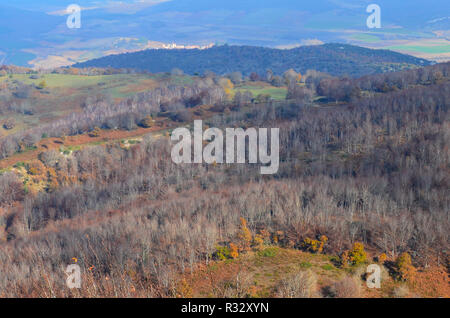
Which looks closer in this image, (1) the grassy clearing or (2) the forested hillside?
(2) the forested hillside

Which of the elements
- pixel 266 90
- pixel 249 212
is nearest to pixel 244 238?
pixel 249 212

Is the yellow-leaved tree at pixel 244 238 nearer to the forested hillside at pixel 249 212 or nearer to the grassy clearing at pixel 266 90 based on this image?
the forested hillside at pixel 249 212

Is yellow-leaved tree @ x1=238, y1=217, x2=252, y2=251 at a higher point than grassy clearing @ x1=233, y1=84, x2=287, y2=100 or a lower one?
lower

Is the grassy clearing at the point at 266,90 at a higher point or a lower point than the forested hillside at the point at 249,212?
higher

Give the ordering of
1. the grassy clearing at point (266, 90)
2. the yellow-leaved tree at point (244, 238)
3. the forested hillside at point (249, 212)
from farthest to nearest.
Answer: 1. the grassy clearing at point (266, 90)
2. the yellow-leaved tree at point (244, 238)
3. the forested hillside at point (249, 212)

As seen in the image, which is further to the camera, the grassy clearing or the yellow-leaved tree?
the grassy clearing

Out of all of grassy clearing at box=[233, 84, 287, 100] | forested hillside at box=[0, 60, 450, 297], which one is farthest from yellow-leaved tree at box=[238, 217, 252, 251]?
grassy clearing at box=[233, 84, 287, 100]

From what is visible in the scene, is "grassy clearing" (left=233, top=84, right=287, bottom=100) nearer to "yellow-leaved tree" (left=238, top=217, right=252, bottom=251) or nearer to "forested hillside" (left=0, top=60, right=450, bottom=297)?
"forested hillside" (left=0, top=60, right=450, bottom=297)

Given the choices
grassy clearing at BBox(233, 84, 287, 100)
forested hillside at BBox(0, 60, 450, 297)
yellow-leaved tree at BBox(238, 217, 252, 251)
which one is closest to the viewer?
forested hillside at BBox(0, 60, 450, 297)

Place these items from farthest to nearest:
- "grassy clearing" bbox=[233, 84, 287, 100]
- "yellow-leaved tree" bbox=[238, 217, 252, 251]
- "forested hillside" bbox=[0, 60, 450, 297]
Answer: "grassy clearing" bbox=[233, 84, 287, 100], "yellow-leaved tree" bbox=[238, 217, 252, 251], "forested hillside" bbox=[0, 60, 450, 297]

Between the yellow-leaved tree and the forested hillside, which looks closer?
the forested hillside

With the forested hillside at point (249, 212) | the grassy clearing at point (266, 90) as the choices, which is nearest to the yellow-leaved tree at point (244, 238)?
the forested hillside at point (249, 212)

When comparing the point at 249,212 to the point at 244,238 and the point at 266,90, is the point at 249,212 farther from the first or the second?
the point at 266,90
